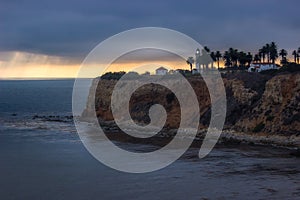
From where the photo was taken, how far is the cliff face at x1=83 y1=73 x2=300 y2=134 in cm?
5825

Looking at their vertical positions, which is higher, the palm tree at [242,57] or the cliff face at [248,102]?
the palm tree at [242,57]

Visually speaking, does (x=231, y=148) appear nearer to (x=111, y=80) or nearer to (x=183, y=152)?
(x=183, y=152)

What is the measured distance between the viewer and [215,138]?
58.3 metres

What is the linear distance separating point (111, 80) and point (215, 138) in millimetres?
42258

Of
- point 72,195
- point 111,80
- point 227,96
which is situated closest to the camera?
point 72,195

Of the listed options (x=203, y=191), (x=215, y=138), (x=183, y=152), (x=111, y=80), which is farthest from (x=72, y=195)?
(x=111, y=80)

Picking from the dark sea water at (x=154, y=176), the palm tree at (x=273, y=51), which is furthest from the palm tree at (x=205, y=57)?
the dark sea water at (x=154, y=176)

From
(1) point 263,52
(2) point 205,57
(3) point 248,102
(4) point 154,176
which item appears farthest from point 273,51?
(4) point 154,176

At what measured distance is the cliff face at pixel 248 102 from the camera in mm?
58250

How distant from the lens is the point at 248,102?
6662cm

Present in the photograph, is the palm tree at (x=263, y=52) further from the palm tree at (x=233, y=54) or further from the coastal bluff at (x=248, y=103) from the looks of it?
the coastal bluff at (x=248, y=103)

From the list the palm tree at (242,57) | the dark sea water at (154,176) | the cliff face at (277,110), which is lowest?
the dark sea water at (154,176)

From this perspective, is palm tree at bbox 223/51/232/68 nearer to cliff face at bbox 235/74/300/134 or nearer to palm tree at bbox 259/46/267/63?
palm tree at bbox 259/46/267/63

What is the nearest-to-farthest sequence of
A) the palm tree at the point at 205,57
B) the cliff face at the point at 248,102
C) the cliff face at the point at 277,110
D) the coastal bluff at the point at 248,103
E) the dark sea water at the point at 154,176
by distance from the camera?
the dark sea water at the point at 154,176 < the cliff face at the point at 277,110 < the coastal bluff at the point at 248,103 < the cliff face at the point at 248,102 < the palm tree at the point at 205,57
